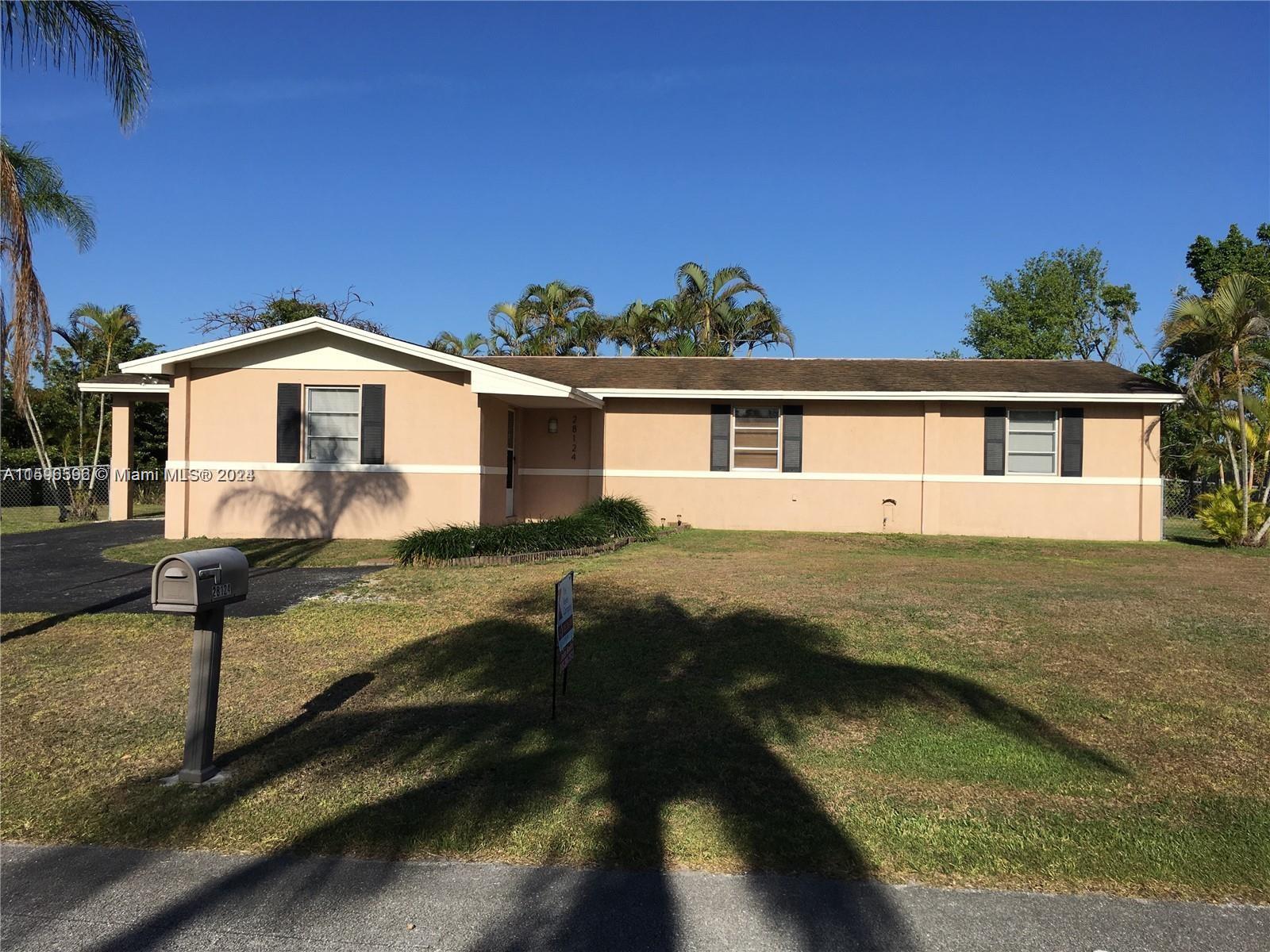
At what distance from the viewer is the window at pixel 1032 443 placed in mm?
18203

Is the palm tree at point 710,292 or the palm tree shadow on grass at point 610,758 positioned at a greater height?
the palm tree at point 710,292

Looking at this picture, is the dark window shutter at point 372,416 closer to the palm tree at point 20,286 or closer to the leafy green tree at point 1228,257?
the palm tree at point 20,286

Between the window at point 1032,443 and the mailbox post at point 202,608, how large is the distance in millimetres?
16505

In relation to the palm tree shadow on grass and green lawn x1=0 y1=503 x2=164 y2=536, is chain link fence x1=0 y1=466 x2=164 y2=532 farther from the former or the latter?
the palm tree shadow on grass

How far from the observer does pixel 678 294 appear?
3597 cm

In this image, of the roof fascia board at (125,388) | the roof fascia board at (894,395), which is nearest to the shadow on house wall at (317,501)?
the roof fascia board at (125,388)

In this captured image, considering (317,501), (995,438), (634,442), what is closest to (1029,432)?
(995,438)

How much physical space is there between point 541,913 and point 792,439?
15.7m

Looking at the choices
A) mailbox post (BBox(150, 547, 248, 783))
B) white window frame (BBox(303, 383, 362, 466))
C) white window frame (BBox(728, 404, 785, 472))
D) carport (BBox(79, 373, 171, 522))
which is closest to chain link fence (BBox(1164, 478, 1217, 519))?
white window frame (BBox(728, 404, 785, 472))

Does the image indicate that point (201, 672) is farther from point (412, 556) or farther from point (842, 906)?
point (412, 556)

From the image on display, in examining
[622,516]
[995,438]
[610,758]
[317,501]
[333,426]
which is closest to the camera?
[610,758]

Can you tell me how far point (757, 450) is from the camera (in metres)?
18.9

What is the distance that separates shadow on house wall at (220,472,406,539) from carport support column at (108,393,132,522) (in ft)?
15.8

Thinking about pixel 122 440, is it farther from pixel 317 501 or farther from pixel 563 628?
pixel 563 628
